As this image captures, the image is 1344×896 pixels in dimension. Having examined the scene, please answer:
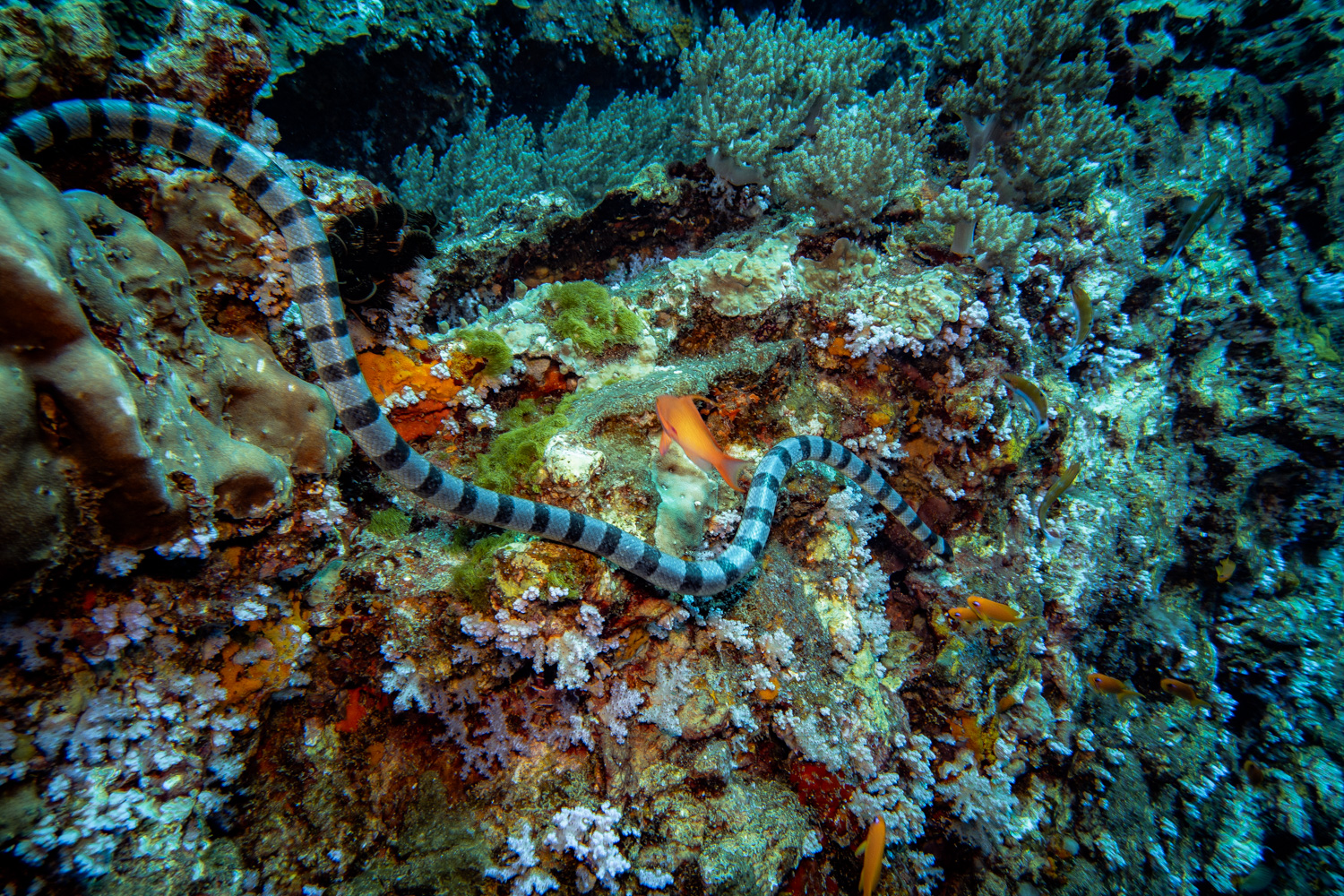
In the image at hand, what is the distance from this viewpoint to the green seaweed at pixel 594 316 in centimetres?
333

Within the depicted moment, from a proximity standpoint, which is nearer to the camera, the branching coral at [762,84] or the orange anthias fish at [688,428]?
the orange anthias fish at [688,428]

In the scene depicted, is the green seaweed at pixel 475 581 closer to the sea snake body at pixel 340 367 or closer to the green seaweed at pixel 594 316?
the sea snake body at pixel 340 367

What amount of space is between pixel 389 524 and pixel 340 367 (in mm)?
857

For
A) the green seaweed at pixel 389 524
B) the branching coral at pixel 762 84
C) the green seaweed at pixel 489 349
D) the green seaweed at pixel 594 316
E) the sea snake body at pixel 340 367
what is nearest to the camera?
the sea snake body at pixel 340 367

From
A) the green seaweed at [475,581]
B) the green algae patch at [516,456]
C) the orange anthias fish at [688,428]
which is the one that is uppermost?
the orange anthias fish at [688,428]

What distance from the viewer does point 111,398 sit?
150cm

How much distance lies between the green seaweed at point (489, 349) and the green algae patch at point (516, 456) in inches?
18.7

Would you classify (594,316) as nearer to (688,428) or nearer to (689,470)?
(689,470)

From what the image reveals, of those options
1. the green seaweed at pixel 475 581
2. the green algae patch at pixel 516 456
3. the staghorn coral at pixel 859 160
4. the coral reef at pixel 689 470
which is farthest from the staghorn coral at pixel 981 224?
the green seaweed at pixel 475 581

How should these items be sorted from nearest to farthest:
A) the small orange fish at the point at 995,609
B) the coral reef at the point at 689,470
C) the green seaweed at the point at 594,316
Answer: the coral reef at the point at 689,470 → the small orange fish at the point at 995,609 → the green seaweed at the point at 594,316

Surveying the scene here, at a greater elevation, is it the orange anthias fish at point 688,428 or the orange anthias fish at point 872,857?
the orange anthias fish at point 688,428

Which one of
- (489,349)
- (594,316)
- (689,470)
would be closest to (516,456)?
(489,349)

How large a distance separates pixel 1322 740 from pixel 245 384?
25.1 feet

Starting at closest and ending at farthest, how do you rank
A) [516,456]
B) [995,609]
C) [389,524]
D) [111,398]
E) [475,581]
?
1. [111,398]
2. [475,581]
3. [389,524]
4. [516,456]
5. [995,609]
